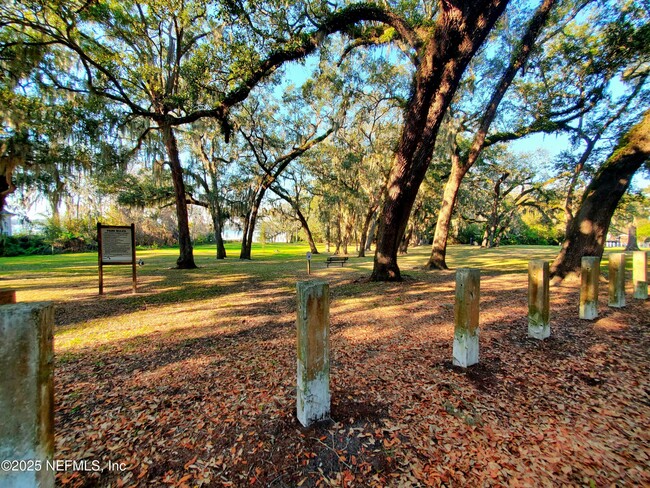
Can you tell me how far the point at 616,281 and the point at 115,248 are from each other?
11.1 m

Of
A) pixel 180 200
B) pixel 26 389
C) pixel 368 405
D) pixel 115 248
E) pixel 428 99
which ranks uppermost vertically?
pixel 428 99

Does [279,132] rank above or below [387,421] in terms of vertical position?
above

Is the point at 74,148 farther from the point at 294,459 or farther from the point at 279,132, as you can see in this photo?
the point at 294,459

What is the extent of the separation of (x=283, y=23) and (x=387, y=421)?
29.2ft

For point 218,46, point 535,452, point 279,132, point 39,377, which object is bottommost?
point 535,452

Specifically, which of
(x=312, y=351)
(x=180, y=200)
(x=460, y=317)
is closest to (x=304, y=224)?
(x=180, y=200)

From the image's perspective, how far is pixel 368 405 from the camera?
2.46 m

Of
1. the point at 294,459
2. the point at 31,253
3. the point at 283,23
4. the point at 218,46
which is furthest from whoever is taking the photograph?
the point at 31,253

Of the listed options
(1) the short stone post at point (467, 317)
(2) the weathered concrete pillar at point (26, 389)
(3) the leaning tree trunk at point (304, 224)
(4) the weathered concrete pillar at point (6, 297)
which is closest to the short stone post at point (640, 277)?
(1) the short stone post at point (467, 317)

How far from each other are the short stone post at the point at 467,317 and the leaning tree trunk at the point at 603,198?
6124 mm

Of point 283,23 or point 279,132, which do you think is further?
point 279,132

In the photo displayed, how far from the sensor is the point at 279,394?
104 inches

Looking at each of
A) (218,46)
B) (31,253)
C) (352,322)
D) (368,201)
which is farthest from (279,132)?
(31,253)

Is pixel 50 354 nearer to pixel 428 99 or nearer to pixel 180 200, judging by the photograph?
pixel 428 99
